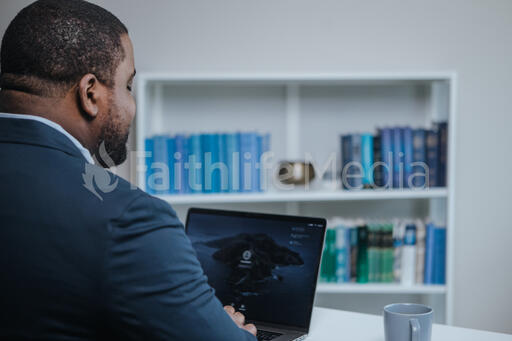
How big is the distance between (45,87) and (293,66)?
1.82 m

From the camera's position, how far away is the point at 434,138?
2234 mm

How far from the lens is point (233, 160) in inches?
86.8

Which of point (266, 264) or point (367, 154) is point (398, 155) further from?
point (266, 264)

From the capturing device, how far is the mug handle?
3.18ft

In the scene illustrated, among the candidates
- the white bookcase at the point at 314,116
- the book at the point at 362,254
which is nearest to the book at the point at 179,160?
the white bookcase at the point at 314,116

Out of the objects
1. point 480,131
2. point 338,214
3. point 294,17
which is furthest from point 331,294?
point 294,17

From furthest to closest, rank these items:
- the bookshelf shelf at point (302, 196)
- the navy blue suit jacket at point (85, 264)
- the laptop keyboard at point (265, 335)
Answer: the bookshelf shelf at point (302, 196), the laptop keyboard at point (265, 335), the navy blue suit jacket at point (85, 264)

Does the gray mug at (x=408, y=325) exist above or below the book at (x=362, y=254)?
above

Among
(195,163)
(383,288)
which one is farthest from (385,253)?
(195,163)

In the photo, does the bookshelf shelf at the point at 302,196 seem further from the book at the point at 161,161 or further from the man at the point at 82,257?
the man at the point at 82,257

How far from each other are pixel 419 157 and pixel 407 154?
0.06m

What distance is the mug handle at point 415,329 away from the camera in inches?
38.1

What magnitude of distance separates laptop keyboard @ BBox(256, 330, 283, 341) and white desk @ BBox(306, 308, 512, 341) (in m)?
0.08

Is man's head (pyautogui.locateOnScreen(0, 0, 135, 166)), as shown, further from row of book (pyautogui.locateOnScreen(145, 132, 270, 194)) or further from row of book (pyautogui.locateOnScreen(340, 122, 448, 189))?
row of book (pyautogui.locateOnScreen(340, 122, 448, 189))
